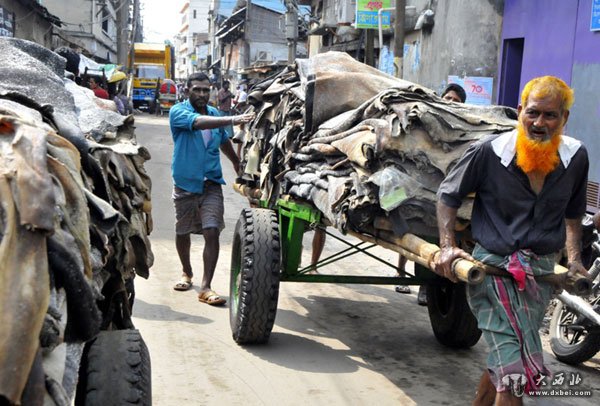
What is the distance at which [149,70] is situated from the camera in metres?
46.9

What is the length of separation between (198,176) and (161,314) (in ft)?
4.35

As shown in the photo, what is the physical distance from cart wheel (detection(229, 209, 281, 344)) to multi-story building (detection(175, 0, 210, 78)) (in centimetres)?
8367

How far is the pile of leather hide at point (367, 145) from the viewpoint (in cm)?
448

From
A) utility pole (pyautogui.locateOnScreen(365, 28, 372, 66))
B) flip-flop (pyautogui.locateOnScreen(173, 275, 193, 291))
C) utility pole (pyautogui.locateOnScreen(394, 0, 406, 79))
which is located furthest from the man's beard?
utility pole (pyautogui.locateOnScreen(365, 28, 372, 66))

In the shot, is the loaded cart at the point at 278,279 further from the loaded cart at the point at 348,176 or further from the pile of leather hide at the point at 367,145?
the pile of leather hide at the point at 367,145

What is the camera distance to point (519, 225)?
3740mm

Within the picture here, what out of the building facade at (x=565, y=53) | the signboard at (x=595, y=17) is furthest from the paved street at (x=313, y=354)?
the signboard at (x=595, y=17)

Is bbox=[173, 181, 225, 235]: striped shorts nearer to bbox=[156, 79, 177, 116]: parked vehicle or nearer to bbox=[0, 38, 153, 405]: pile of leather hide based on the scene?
bbox=[0, 38, 153, 405]: pile of leather hide

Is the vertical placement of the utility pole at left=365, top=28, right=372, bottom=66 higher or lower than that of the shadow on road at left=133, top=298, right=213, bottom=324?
higher

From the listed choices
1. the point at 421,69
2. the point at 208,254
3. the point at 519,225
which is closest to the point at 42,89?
the point at 519,225

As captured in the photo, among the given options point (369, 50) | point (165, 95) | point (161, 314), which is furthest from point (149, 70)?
point (161, 314)

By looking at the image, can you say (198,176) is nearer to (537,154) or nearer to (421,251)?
(421,251)

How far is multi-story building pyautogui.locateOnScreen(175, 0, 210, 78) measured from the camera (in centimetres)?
10086

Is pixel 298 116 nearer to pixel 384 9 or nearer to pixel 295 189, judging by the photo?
pixel 295 189
